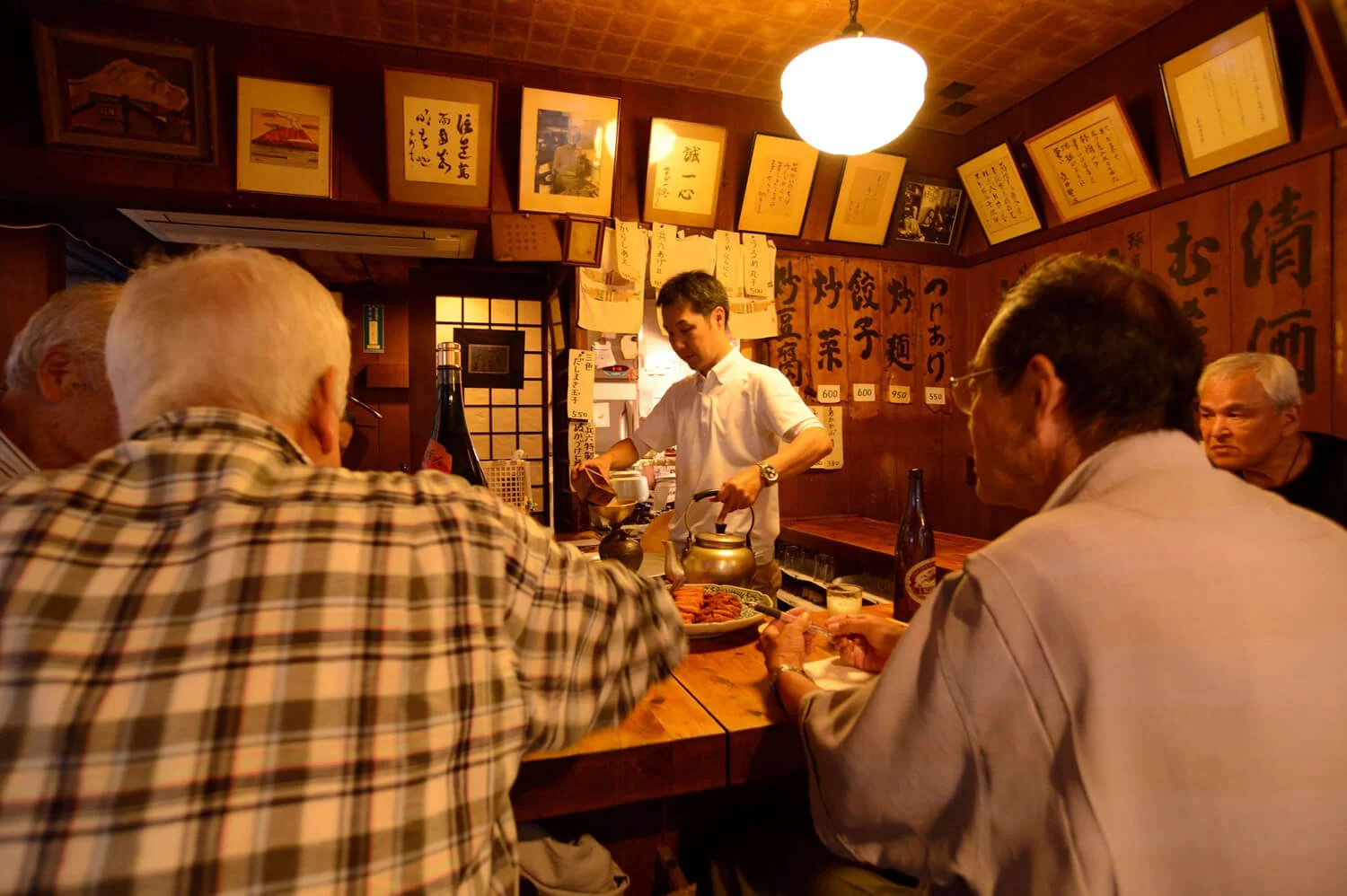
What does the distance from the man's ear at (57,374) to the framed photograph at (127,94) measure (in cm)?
241

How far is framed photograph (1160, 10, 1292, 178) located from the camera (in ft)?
10.6

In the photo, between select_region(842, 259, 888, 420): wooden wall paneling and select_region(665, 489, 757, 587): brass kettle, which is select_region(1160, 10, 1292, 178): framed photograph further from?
select_region(665, 489, 757, 587): brass kettle

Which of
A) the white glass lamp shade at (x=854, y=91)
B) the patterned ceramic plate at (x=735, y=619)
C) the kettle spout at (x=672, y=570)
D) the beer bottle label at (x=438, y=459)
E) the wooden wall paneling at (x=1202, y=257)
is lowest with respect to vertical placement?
the patterned ceramic plate at (x=735, y=619)

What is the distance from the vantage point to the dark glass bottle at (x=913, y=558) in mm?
1974

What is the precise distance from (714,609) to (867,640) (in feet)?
1.53

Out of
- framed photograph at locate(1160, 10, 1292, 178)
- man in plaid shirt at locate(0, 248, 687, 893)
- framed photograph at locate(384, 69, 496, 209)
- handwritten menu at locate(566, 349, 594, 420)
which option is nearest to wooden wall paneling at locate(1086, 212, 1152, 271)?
A: framed photograph at locate(1160, 10, 1292, 178)

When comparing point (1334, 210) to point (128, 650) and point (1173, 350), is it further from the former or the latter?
point (128, 650)

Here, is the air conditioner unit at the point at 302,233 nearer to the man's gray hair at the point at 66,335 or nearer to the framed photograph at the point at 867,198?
the man's gray hair at the point at 66,335

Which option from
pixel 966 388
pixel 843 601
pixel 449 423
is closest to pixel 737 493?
pixel 843 601

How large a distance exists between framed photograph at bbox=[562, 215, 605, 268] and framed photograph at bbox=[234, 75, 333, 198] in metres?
1.35

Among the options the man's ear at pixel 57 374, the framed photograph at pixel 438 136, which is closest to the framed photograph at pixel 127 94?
the framed photograph at pixel 438 136

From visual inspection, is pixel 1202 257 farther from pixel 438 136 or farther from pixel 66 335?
pixel 66 335

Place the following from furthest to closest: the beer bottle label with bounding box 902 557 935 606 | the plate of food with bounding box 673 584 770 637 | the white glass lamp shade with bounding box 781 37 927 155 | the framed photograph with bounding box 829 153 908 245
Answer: the framed photograph with bounding box 829 153 908 245
the white glass lamp shade with bounding box 781 37 927 155
the beer bottle label with bounding box 902 557 935 606
the plate of food with bounding box 673 584 770 637

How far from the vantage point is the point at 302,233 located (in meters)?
4.12
